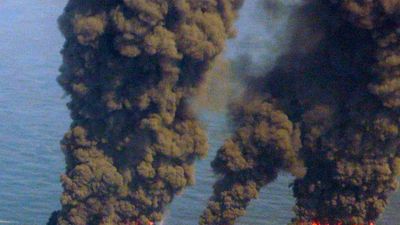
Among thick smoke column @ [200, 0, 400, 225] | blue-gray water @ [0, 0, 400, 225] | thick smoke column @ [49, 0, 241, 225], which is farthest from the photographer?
blue-gray water @ [0, 0, 400, 225]

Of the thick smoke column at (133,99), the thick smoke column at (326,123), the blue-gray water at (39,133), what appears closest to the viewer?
the thick smoke column at (326,123)

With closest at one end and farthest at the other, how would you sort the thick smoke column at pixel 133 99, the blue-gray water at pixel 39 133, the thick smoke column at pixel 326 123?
the thick smoke column at pixel 326 123, the thick smoke column at pixel 133 99, the blue-gray water at pixel 39 133

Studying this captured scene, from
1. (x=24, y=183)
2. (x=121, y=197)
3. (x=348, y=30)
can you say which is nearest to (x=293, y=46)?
(x=348, y=30)

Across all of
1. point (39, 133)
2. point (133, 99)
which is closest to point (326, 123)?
point (133, 99)

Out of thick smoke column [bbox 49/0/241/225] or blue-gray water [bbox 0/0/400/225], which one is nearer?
thick smoke column [bbox 49/0/241/225]

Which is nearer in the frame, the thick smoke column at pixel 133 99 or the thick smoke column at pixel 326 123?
the thick smoke column at pixel 326 123

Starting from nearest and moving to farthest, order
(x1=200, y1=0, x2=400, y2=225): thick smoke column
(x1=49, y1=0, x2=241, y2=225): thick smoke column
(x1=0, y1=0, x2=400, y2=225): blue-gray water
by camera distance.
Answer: (x1=200, y1=0, x2=400, y2=225): thick smoke column → (x1=49, y1=0, x2=241, y2=225): thick smoke column → (x1=0, y1=0, x2=400, y2=225): blue-gray water
